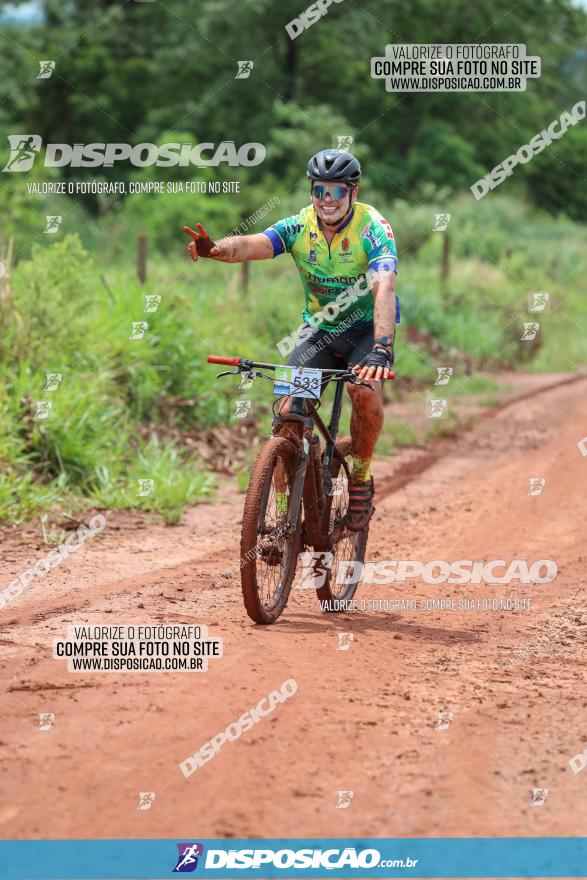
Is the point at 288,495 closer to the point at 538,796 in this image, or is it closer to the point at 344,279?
the point at 344,279

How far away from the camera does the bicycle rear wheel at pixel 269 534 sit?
19.2 ft

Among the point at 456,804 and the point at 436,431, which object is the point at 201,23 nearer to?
the point at 436,431

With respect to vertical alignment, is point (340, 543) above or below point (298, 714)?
above

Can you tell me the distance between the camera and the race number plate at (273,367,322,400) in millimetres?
6113

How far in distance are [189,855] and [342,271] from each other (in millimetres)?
3566

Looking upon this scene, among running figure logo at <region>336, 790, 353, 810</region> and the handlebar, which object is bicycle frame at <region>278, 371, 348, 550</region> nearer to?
the handlebar

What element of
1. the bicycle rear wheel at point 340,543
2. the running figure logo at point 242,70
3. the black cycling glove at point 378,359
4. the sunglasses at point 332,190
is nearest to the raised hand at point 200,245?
the sunglasses at point 332,190

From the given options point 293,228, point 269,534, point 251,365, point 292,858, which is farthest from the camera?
point 293,228

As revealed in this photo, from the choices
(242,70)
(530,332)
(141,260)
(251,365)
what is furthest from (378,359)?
(530,332)

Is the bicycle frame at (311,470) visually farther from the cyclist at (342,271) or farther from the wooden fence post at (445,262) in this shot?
the wooden fence post at (445,262)

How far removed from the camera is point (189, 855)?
3.87 meters

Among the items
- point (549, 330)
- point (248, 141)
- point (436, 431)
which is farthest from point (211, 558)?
point (248, 141)

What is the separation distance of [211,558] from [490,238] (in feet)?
67.7

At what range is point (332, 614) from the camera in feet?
22.6
